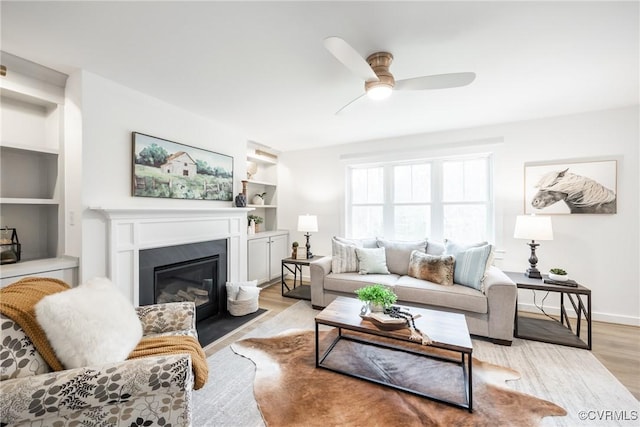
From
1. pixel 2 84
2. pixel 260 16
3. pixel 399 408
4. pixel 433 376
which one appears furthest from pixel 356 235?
pixel 2 84

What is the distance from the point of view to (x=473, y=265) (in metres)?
2.76

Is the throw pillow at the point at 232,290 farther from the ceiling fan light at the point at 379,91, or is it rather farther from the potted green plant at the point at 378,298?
the ceiling fan light at the point at 379,91

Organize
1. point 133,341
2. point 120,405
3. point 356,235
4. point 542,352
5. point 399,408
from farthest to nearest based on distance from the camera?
point 356,235, point 542,352, point 399,408, point 133,341, point 120,405

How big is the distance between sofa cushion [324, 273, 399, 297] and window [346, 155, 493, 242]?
3.69ft

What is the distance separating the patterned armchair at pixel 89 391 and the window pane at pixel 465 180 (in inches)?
147

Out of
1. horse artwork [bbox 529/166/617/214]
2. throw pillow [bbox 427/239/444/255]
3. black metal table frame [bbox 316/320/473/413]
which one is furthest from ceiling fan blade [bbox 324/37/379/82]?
horse artwork [bbox 529/166/617/214]

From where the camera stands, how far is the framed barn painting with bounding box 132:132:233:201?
8.20ft

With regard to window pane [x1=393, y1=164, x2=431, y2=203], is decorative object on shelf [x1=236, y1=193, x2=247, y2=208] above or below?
below

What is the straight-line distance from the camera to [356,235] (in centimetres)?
442

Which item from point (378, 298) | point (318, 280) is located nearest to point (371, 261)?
point (318, 280)

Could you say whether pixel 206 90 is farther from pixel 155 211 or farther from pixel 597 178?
pixel 597 178

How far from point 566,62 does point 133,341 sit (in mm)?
3461

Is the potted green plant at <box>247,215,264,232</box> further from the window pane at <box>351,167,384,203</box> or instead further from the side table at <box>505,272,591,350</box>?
the side table at <box>505,272,591,350</box>

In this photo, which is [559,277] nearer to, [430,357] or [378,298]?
[430,357]
